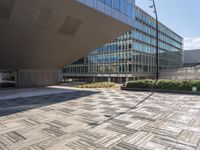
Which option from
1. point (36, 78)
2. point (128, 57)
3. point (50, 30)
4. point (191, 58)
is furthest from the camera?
point (191, 58)

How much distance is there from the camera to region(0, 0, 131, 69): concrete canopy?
1554 cm

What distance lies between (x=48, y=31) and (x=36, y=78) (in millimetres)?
11025

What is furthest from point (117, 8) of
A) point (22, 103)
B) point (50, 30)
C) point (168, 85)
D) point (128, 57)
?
point (128, 57)

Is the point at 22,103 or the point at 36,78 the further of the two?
the point at 36,78

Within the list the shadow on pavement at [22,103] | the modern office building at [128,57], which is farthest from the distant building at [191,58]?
the shadow on pavement at [22,103]

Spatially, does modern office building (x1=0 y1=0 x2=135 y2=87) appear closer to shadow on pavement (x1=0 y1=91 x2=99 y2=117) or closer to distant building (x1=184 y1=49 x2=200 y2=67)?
shadow on pavement (x1=0 y1=91 x2=99 y2=117)

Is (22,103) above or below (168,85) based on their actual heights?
below

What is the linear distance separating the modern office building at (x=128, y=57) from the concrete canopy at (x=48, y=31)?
21105 millimetres

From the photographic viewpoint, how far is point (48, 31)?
19.1m

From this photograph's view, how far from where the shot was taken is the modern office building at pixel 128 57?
45.7 metres

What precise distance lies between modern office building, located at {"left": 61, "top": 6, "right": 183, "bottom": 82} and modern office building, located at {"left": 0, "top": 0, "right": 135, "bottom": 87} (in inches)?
826

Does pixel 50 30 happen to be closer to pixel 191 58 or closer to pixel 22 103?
pixel 22 103

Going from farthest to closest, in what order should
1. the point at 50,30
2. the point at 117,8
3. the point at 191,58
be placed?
1. the point at 191,58
2. the point at 117,8
3. the point at 50,30

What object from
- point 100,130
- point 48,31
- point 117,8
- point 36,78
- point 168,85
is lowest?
point 100,130
